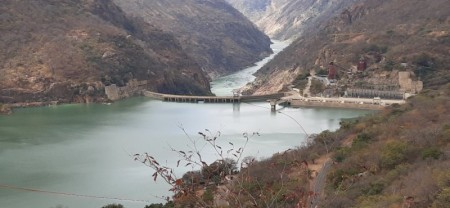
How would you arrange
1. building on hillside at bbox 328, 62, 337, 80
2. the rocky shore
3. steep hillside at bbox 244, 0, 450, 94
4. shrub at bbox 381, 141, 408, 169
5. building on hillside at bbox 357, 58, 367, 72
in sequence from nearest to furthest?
1. shrub at bbox 381, 141, 408, 169
2. the rocky shore
3. steep hillside at bbox 244, 0, 450, 94
4. building on hillside at bbox 357, 58, 367, 72
5. building on hillside at bbox 328, 62, 337, 80

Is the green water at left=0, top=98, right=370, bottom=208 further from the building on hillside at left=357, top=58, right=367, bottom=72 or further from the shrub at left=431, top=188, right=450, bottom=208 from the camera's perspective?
the shrub at left=431, top=188, right=450, bottom=208

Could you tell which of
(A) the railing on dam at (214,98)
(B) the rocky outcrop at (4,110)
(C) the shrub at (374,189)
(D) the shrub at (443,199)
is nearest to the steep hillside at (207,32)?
(A) the railing on dam at (214,98)

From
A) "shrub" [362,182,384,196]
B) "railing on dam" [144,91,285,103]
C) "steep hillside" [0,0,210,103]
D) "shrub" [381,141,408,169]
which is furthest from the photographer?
"railing on dam" [144,91,285,103]

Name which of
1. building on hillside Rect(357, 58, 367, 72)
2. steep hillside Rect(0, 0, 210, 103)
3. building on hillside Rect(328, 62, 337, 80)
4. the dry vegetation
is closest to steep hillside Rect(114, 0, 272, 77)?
steep hillside Rect(0, 0, 210, 103)

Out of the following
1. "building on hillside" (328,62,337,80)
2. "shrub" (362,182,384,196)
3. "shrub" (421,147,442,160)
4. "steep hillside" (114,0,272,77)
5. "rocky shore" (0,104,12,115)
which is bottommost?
"shrub" (362,182,384,196)

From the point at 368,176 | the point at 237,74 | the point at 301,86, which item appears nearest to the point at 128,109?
the point at 301,86

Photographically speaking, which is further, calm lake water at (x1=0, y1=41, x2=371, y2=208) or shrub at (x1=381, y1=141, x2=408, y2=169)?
calm lake water at (x1=0, y1=41, x2=371, y2=208)

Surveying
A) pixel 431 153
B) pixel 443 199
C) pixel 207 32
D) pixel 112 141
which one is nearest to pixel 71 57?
pixel 112 141

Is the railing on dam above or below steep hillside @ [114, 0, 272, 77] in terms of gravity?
below
